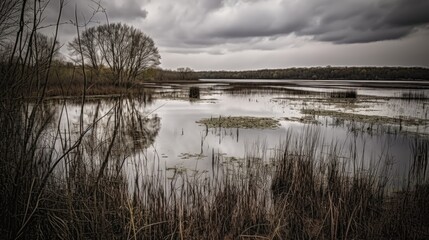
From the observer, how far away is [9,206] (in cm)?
239

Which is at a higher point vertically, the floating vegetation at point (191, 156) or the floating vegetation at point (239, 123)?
the floating vegetation at point (239, 123)

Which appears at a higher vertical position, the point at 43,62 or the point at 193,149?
the point at 43,62

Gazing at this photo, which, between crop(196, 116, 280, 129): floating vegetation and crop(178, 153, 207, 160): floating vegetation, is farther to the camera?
crop(196, 116, 280, 129): floating vegetation

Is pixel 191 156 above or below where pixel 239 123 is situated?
below

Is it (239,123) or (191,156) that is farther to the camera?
(239,123)

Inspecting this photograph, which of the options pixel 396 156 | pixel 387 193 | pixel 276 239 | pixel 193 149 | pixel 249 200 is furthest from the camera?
pixel 193 149

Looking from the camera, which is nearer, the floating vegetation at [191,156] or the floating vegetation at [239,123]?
the floating vegetation at [191,156]

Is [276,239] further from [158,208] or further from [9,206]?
[9,206]

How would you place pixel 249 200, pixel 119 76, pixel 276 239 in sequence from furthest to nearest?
pixel 249 200 → pixel 276 239 → pixel 119 76

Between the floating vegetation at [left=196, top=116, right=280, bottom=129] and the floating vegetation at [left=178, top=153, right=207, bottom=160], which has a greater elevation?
the floating vegetation at [left=196, top=116, right=280, bottom=129]

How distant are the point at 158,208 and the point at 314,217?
226cm

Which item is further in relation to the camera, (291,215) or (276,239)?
(291,215)

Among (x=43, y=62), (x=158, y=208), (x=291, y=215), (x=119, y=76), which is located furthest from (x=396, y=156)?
(x=43, y=62)

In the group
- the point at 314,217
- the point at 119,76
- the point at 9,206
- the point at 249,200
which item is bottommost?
the point at 314,217
